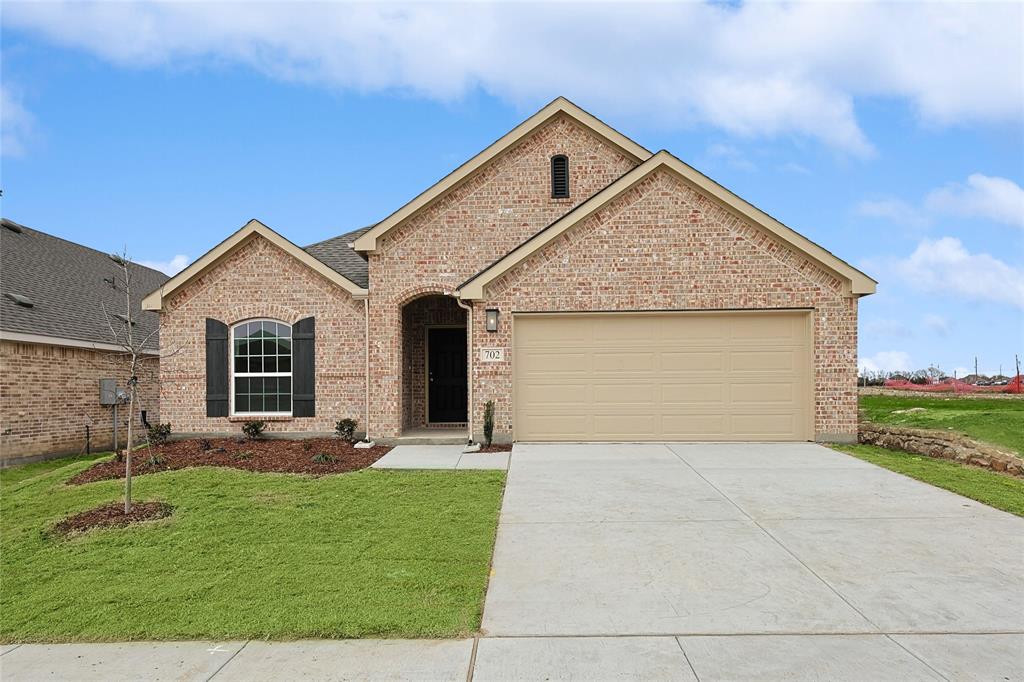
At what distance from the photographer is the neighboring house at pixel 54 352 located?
1405cm

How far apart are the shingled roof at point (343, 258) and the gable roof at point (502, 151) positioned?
3.32 ft

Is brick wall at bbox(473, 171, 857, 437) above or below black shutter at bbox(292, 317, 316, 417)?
above

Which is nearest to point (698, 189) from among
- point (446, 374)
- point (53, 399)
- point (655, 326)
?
point (655, 326)

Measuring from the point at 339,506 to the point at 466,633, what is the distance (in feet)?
12.4

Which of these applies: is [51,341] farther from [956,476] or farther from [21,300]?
[956,476]

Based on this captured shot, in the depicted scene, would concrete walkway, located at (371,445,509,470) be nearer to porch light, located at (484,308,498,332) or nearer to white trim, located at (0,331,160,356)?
porch light, located at (484,308,498,332)

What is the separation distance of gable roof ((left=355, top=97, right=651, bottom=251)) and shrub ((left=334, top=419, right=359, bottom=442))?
365cm

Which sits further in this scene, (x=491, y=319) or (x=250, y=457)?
(x=491, y=319)

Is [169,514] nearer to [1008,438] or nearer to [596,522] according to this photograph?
[596,522]

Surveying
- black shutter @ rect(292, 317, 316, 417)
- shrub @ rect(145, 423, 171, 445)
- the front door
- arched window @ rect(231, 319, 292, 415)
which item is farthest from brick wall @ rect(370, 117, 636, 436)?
shrub @ rect(145, 423, 171, 445)

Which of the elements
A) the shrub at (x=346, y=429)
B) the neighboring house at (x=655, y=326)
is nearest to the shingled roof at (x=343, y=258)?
the neighboring house at (x=655, y=326)

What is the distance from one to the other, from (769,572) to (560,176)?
1064 cm

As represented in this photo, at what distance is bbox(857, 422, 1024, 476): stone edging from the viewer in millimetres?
10984

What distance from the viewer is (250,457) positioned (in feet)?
37.4
